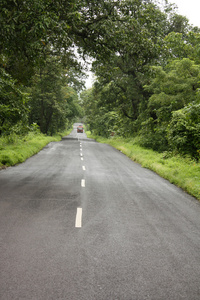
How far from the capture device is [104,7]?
9.14 meters

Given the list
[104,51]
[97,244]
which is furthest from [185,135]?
[97,244]

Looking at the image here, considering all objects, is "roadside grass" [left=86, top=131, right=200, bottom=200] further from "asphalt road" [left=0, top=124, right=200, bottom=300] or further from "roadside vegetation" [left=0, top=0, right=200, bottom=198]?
"asphalt road" [left=0, top=124, right=200, bottom=300]

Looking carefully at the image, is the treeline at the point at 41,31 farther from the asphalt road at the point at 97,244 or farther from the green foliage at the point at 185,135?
the green foliage at the point at 185,135

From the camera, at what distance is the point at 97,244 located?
4.62m

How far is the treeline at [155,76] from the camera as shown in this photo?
32.1 feet

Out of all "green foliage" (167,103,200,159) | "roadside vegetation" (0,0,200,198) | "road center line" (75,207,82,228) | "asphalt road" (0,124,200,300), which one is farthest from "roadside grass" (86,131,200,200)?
"road center line" (75,207,82,228)

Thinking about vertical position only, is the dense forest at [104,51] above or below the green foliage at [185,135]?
above

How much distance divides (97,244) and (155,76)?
364 inches

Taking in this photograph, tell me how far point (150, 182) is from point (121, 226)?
5.81 m

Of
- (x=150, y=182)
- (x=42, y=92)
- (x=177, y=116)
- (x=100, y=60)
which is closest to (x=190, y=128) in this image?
(x=177, y=116)

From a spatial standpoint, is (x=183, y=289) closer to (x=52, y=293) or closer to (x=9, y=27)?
(x=52, y=293)

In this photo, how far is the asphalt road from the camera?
10.8ft

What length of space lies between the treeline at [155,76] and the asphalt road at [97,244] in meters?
5.24

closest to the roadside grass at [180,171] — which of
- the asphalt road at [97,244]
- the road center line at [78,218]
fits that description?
the asphalt road at [97,244]
